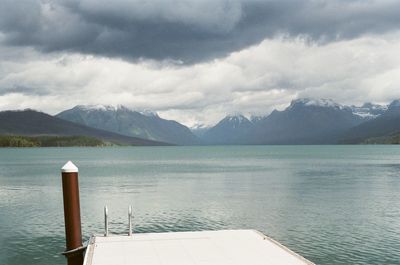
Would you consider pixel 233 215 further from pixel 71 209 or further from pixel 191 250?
pixel 71 209

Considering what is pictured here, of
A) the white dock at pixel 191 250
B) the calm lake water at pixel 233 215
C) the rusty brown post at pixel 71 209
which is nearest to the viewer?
the white dock at pixel 191 250

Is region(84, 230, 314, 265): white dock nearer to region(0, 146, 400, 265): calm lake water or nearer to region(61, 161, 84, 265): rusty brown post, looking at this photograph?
region(61, 161, 84, 265): rusty brown post

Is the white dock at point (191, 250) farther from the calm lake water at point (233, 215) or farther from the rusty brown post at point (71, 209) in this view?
the calm lake water at point (233, 215)

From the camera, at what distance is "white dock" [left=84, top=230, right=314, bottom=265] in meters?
Result: 23.2

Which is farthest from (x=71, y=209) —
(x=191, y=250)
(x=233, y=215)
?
(x=233, y=215)

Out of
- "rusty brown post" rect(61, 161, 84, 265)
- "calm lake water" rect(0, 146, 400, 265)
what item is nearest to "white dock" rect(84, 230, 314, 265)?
"rusty brown post" rect(61, 161, 84, 265)

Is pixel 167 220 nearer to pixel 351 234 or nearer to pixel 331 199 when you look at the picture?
pixel 351 234

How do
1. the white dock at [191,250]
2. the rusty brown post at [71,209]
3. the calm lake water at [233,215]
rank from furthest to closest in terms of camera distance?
1. the calm lake water at [233,215]
2. the rusty brown post at [71,209]
3. the white dock at [191,250]

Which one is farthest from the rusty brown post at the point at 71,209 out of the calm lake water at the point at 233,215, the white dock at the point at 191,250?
the calm lake water at the point at 233,215

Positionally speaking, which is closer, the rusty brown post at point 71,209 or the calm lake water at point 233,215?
the rusty brown post at point 71,209

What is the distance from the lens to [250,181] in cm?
9575

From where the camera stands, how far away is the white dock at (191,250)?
23250 millimetres

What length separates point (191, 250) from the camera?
84.1 ft

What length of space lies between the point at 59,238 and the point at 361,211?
3333cm
